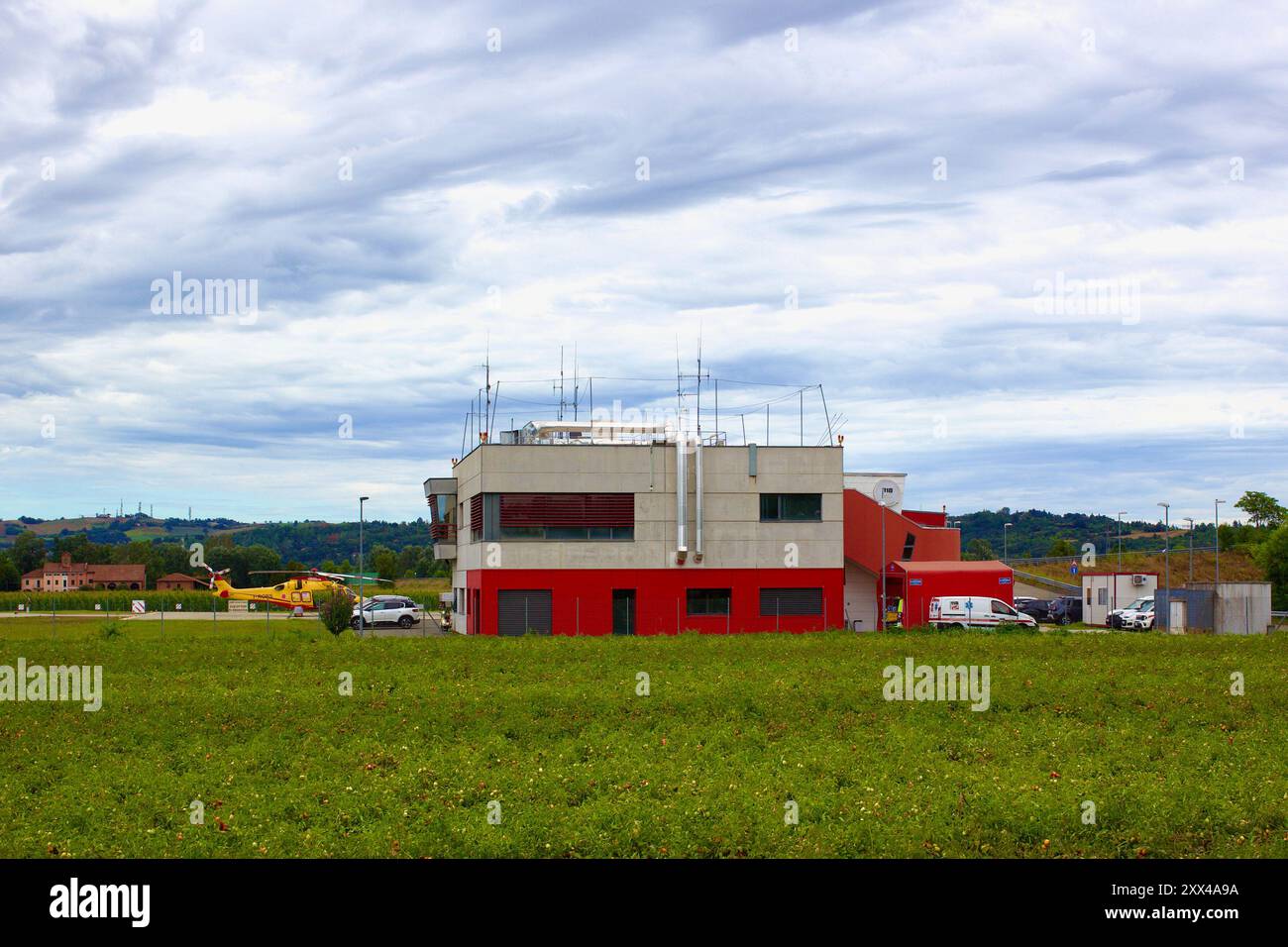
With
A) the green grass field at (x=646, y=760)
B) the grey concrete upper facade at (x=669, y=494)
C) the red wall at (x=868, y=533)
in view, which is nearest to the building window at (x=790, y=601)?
the grey concrete upper facade at (x=669, y=494)

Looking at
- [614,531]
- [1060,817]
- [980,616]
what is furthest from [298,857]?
[980,616]

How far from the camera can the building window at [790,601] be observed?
58469 millimetres

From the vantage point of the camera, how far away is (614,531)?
190 ft

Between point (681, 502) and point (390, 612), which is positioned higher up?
point (681, 502)

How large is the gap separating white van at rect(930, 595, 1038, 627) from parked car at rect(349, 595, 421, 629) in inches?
1228

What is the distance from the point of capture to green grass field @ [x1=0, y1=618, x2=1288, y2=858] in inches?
711

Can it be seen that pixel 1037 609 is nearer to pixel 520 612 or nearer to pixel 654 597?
pixel 654 597

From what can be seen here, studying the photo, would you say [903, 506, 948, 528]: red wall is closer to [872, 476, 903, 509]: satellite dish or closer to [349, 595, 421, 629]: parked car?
[872, 476, 903, 509]: satellite dish

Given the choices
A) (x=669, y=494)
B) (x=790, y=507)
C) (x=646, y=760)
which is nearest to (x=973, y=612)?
(x=790, y=507)

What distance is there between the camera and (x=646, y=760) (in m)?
23.4

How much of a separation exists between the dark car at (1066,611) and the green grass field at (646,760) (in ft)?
132

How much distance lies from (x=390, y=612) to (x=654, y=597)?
73.3ft

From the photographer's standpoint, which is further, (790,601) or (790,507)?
(790,507)
